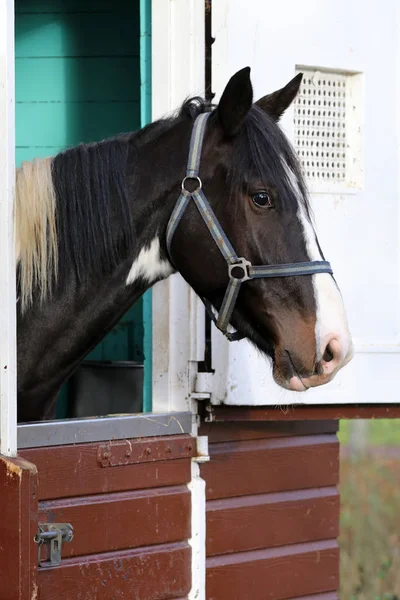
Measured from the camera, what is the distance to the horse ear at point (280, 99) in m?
2.84

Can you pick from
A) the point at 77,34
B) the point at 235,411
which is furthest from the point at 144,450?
the point at 77,34

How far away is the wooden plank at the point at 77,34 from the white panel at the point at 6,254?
7.15ft

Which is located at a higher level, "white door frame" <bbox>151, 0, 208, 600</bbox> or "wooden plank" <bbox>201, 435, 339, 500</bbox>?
"white door frame" <bbox>151, 0, 208, 600</bbox>

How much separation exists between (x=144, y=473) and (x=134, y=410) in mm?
977

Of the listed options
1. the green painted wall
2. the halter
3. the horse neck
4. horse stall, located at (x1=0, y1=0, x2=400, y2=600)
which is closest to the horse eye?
the halter

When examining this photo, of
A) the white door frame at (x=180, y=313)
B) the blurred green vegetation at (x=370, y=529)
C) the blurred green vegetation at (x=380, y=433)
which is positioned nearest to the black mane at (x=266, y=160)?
the white door frame at (x=180, y=313)

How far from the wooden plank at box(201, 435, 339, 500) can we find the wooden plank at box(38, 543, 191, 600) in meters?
0.28

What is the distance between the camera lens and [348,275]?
10.6 feet

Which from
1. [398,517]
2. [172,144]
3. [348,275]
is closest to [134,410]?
[348,275]

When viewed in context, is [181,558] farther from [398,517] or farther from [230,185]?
[398,517]

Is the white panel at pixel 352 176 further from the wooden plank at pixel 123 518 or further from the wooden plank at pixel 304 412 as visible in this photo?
the wooden plank at pixel 123 518

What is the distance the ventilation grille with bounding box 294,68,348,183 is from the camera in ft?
10.6

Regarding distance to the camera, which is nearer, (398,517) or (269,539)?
(269,539)

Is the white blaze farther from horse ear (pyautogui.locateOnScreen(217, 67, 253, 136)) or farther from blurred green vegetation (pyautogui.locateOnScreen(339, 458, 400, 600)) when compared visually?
blurred green vegetation (pyautogui.locateOnScreen(339, 458, 400, 600))
